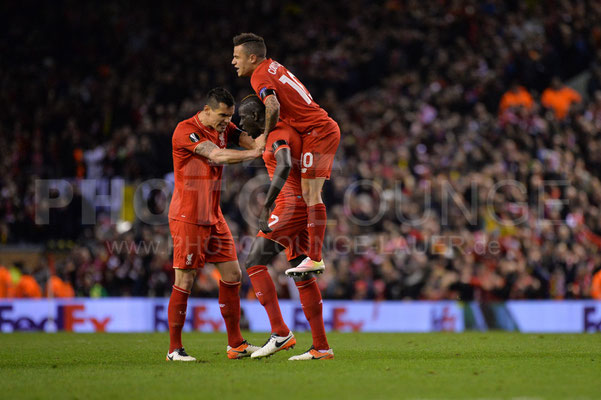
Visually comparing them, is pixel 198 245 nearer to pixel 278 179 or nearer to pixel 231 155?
pixel 231 155

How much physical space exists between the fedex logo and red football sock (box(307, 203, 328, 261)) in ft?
30.5

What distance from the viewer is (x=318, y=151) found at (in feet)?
28.0

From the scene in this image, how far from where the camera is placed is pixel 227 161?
27.7 ft

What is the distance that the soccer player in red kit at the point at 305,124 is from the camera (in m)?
8.41

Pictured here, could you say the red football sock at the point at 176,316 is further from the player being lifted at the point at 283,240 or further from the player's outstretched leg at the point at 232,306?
the player being lifted at the point at 283,240

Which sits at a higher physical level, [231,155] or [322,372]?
[231,155]

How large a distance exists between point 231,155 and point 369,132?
42.4 feet

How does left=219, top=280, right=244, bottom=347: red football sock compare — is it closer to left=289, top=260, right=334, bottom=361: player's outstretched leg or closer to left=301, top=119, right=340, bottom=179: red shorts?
left=289, top=260, right=334, bottom=361: player's outstretched leg

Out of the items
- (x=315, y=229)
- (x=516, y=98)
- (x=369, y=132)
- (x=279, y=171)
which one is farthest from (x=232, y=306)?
(x=516, y=98)

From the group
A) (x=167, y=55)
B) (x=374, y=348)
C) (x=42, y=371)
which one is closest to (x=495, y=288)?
(x=374, y=348)

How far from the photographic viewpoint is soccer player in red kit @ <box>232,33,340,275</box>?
8414 mm

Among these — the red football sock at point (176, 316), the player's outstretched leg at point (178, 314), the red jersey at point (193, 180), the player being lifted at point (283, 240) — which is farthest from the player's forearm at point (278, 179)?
the red football sock at point (176, 316)

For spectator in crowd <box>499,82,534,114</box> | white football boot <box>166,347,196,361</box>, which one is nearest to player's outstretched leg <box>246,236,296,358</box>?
white football boot <box>166,347,196,361</box>

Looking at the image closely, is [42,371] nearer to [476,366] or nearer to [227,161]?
[227,161]
